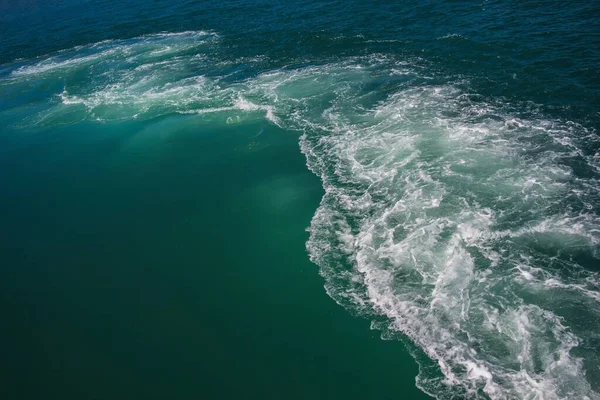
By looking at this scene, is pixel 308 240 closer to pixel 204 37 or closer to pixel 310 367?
pixel 310 367

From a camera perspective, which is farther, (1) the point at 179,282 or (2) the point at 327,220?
(2) the point at 327,220

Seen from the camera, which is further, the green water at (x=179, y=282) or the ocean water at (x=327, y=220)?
the green water at (x=179, y=282)

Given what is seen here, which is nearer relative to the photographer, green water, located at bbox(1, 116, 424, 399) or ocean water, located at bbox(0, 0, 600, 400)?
ocean water, located at bbox(0, 0, 600, 400)

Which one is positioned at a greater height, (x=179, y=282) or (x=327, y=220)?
(x=327, y=220)
